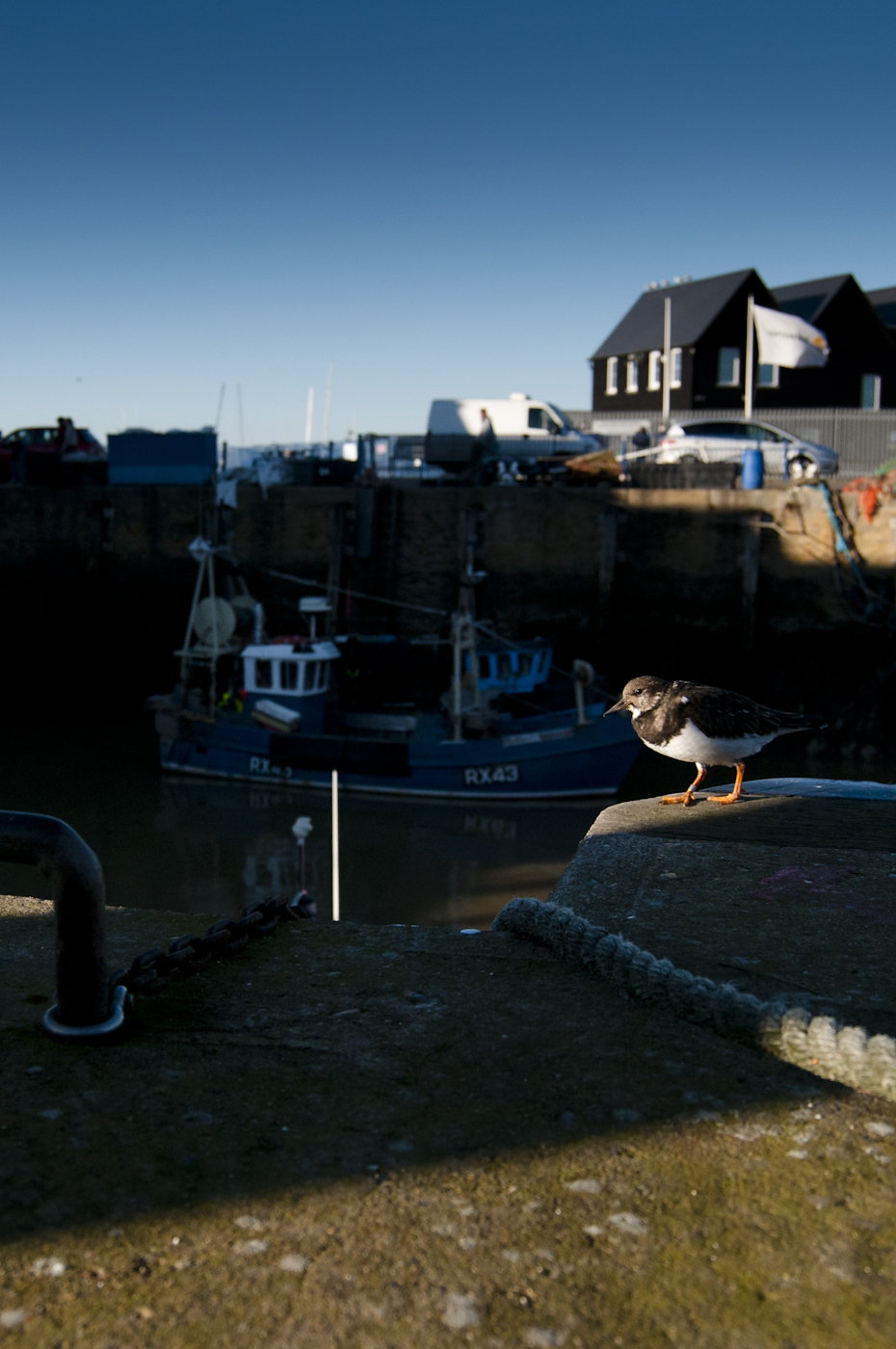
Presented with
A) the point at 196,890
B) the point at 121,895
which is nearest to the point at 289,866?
the point at 196,890

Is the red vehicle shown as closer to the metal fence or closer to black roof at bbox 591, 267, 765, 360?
the metal fence

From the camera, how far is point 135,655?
24938mm

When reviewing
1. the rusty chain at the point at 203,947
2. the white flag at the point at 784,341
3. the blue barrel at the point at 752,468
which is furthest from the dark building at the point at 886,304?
the rusty chain at the point at 203,947

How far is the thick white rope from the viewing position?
236 centimetres

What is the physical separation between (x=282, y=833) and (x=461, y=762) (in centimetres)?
335

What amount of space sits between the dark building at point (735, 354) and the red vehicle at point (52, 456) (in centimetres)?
2162

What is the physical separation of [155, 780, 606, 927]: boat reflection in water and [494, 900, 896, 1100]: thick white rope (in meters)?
11.4

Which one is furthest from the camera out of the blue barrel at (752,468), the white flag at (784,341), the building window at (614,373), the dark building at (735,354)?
the building window at (614,373)

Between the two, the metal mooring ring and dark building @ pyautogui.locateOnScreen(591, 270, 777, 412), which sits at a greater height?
dark building @ pyautogui.locateOnScreen(591, 270, 777, 412)

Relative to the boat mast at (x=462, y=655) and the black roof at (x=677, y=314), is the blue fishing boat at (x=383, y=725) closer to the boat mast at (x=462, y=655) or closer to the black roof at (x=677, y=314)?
the boat mast at (x=462, y=655)

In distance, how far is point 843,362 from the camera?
43.1 m

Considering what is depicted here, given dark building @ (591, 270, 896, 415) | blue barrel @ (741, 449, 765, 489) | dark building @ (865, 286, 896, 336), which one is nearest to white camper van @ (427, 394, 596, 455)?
blue barrel @ (741, 449, 765, 489)

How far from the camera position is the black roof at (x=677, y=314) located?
41.1 meters

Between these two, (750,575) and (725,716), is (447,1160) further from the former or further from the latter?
(750,575)
